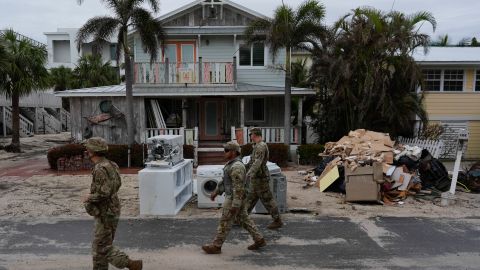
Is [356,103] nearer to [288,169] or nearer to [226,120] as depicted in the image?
[288,169]

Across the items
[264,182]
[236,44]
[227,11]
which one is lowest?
[264,182]

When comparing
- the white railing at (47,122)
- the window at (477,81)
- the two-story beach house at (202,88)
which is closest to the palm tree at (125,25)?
the two-story beach house at (202,88)

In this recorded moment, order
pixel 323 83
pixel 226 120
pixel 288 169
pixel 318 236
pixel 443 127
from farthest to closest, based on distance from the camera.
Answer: pixel 226 120, pixel 443 127, pixel 323 83, pixel 288 169, pixel 318 236

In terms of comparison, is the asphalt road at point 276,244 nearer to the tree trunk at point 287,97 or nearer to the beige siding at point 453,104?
the tree trunk at point 287,97

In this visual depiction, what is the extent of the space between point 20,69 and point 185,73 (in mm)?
7660

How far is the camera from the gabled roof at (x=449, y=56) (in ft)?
55.4

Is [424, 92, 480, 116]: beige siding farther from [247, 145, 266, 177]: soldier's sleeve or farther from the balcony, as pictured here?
[247, 145, 266, 177]: soldier's sleeve

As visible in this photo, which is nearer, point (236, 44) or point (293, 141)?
point (293, 141)

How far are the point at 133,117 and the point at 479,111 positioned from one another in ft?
48.2

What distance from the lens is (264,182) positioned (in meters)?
6.92

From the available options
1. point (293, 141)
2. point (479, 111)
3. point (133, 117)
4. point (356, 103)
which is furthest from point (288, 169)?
point (479, 111)

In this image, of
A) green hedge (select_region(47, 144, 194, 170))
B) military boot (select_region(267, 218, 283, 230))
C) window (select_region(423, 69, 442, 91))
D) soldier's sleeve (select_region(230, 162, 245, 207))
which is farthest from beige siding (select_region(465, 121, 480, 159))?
soldier's sleeve (select_region(230, 162, 245, 207))

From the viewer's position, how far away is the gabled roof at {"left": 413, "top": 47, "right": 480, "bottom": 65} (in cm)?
1688

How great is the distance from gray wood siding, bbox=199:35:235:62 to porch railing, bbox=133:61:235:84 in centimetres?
200
